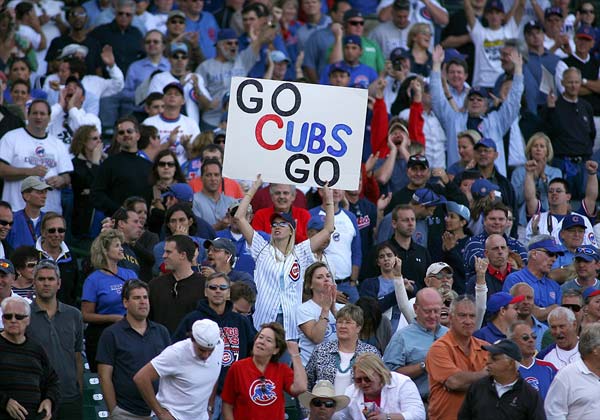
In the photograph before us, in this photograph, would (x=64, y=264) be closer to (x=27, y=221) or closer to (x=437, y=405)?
(x=27, y=221)

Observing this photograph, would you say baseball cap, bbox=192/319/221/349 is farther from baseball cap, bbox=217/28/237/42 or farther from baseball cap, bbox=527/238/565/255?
baseball cap, bbox=217/28/237/42

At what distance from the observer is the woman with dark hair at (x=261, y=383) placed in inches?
442

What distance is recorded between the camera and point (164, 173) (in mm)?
15008

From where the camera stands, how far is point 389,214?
50.2ft

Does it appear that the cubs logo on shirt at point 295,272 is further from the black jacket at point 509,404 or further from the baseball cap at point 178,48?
the baseball cap at point 178,48

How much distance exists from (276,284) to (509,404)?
2.93m

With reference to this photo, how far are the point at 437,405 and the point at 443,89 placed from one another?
766cm

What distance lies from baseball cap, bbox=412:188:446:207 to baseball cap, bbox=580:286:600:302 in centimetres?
243

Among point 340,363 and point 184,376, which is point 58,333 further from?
point 340,363

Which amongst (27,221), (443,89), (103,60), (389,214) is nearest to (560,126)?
(443,89)

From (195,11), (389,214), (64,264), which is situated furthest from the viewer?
(195,11)

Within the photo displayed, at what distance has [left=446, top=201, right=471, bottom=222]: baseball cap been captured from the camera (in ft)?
48.6

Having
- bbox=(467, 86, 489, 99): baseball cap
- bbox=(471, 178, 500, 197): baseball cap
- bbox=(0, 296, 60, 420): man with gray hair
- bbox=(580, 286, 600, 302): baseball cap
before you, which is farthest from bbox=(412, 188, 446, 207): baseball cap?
bbox=(0, 296, 60, 420): man with gray hair

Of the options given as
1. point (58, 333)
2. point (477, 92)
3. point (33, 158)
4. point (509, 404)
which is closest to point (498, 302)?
point (509, 404)
